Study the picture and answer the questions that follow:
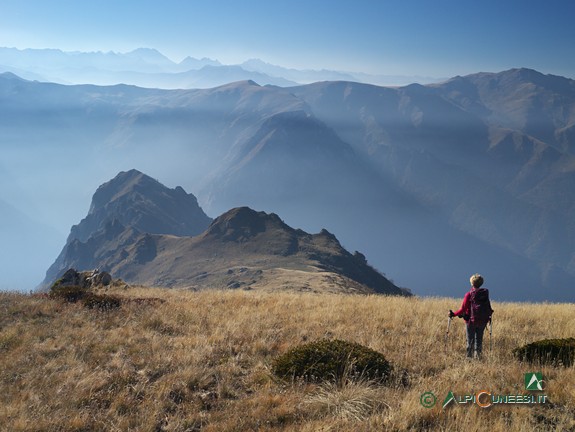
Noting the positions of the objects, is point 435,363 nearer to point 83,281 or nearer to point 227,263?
point 83,281

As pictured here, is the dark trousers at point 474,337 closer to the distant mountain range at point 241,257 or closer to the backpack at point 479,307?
the backpack at point 479,307

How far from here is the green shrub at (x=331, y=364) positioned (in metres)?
9.15

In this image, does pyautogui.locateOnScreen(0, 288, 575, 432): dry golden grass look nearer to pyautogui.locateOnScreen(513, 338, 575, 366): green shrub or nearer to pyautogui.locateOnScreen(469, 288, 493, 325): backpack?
pyautogui.locateOnScreen(513, 338, 575, 366): green shrub

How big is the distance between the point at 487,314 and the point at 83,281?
27.4 metres

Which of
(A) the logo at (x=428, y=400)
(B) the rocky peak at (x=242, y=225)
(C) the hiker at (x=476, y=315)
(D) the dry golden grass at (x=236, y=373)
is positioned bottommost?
(B) the rocky peak at (x=242, y=225)

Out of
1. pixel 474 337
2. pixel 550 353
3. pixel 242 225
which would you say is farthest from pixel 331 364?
pixel 242 225

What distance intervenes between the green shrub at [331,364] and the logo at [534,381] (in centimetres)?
264

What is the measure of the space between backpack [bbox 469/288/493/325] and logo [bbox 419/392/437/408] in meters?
3.12

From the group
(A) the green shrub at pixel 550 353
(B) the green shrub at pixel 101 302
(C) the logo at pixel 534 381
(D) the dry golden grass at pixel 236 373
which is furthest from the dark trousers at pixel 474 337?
(B) the green shrub at pixel 101 302

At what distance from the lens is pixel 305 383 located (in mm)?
8953

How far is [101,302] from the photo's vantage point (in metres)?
16.9

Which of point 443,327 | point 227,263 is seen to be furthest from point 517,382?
point 227,263

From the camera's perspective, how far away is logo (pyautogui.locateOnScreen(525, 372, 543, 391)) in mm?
8469

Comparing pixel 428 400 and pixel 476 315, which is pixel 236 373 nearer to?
pixel 428 400
